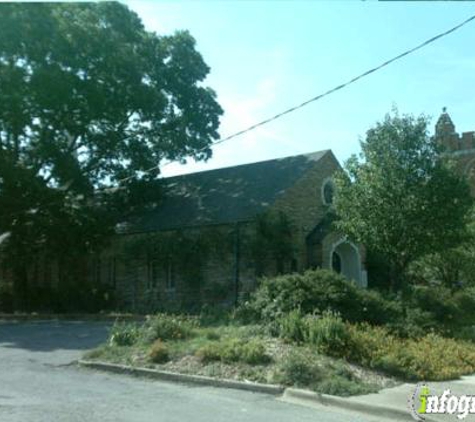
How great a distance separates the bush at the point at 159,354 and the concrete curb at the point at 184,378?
1.67 ft

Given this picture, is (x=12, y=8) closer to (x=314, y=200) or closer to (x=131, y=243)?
(x=131, y=243)

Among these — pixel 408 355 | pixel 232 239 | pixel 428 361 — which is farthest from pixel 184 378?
pixel 232 239

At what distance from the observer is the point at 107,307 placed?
34.7 meters

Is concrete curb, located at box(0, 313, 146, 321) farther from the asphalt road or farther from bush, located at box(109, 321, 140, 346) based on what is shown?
the asphalt road

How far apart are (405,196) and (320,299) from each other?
686 centimetres

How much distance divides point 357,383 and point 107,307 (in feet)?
80.6

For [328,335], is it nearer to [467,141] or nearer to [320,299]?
[320,299]

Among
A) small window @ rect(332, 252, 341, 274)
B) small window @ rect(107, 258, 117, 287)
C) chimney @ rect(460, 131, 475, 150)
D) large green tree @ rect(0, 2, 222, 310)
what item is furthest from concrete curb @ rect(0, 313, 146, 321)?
chimney @ rect(460, 131, 475, 150)

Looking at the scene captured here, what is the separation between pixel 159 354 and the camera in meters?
14.1

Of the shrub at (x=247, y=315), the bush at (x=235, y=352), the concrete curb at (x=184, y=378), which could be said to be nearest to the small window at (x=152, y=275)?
the shrub at (x=247, y=315)

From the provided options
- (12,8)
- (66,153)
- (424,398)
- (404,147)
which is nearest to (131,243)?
(66,153)

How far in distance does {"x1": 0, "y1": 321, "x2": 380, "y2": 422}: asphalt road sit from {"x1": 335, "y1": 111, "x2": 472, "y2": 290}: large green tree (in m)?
10.7

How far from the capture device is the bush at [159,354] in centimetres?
1406

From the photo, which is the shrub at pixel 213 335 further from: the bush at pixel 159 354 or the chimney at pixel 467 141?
the chimney at pixel 467 141
